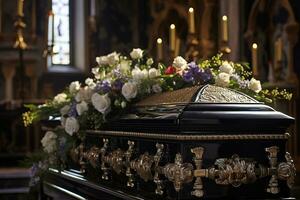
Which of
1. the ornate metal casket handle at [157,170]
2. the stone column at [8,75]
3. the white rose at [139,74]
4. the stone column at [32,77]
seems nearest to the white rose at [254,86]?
the white rose at [139,74]

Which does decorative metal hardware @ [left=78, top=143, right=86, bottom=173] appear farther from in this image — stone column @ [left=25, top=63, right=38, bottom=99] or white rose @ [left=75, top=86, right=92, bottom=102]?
stone column @ [left=25, top=63, right=38, bottom=99]

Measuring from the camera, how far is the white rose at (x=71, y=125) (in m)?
3.68

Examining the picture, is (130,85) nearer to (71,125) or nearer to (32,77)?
(71,125)

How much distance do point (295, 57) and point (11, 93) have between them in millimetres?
4763

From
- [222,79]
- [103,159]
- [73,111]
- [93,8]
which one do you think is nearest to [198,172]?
[222,79]

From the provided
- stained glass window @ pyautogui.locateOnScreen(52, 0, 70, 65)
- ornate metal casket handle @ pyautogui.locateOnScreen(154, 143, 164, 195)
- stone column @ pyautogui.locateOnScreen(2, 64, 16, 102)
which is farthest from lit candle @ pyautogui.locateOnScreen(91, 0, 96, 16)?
ornate metal casket handle @ pyautogui.locateOnScreen(154, 143, 164, 195)

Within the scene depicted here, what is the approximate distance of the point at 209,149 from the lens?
2391mm

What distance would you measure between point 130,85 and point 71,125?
0.66 m

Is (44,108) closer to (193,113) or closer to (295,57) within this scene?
(193,113)

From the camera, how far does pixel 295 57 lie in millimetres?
7559

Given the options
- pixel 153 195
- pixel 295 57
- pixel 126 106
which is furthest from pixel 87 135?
pixel 295 57

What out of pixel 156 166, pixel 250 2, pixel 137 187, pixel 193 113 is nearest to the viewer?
pixel 193 113

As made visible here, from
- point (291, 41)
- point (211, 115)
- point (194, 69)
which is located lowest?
point (211, 115)

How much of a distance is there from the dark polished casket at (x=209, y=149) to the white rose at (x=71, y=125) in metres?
0.88
